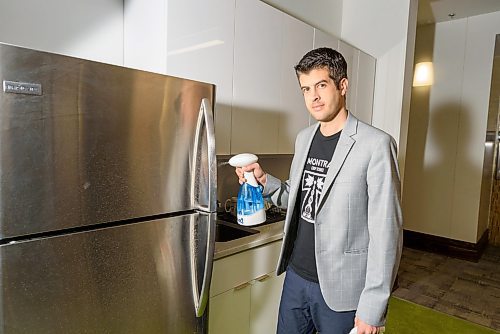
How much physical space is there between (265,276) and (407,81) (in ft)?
7.25

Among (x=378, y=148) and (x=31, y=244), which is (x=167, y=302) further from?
(x=378, y=148)

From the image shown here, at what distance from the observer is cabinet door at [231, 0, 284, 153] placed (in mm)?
1812

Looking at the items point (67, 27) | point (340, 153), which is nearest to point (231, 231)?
point (340, 153)

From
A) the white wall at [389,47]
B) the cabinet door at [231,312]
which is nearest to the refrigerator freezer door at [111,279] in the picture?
the cabinet door at [231,312]

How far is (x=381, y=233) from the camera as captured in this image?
114 cm

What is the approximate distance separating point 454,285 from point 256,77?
2.88 m

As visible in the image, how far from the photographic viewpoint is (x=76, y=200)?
3.04ft

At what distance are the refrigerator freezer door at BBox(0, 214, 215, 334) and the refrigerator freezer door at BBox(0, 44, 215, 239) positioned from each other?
0.20ft

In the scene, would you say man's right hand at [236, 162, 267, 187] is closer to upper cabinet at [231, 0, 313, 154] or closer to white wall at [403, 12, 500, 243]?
upper cabinet at [231, 0, 313, 154]

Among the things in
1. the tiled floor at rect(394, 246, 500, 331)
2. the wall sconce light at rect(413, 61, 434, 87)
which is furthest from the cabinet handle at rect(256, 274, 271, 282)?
the wall sconce light at rect(413, 61, 434, 87)

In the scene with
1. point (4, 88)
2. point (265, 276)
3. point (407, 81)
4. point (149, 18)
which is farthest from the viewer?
point (407, 81)

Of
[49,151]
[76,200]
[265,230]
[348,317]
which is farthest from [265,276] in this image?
[49,151]

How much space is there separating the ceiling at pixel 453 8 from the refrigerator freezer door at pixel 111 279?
12.1ft

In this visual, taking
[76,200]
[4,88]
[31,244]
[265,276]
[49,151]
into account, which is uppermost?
[4,88]
